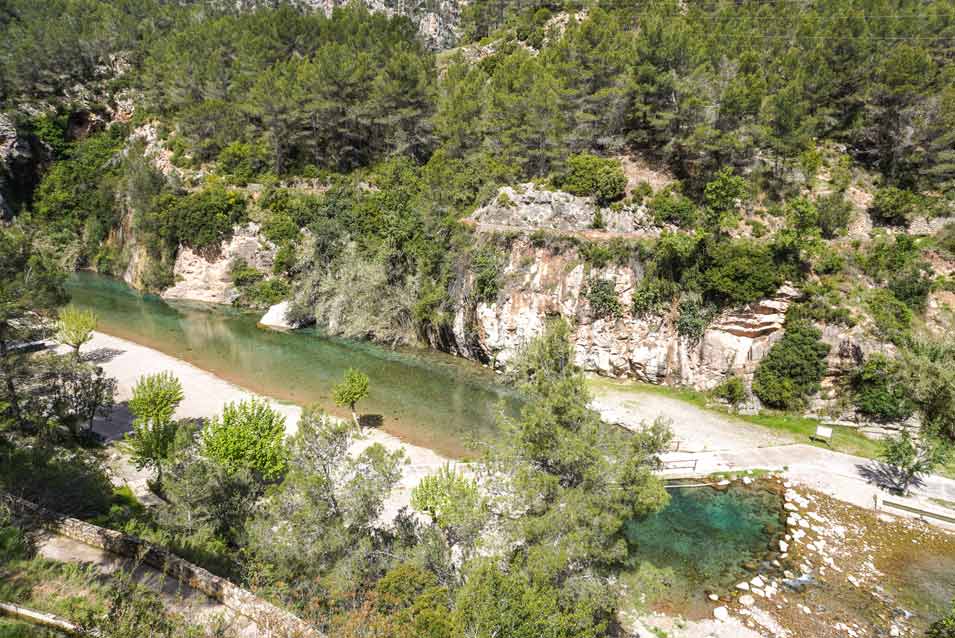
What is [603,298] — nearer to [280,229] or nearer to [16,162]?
[280,229]

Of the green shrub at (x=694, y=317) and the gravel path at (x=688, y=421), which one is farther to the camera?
the green shrub at (x=694, y=317)

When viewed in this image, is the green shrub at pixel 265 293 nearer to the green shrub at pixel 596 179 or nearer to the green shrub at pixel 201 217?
the green shrub at pixel 201 217

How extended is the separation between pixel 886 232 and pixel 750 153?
10.4 metres

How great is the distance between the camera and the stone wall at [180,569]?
832cm

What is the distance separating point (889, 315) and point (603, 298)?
1509 centimetres

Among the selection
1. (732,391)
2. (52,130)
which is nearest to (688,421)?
(732,391)

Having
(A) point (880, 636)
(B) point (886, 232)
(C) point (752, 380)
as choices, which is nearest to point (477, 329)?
(C) point (752, 380)

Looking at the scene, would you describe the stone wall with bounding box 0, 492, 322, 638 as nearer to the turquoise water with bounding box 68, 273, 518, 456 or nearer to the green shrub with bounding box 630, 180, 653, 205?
the turquoise water with bounding box 68, 273, 518, 456

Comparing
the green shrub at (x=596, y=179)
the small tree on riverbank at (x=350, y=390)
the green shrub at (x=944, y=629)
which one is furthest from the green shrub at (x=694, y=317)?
the small tree on riverbank at (x=350, y=390)

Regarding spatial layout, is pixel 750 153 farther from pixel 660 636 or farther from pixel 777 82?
pixel 660 636

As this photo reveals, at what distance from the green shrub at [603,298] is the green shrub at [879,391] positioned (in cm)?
1295

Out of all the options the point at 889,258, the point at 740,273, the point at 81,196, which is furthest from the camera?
the point at 81,196

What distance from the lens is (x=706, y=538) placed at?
16703 millimetres

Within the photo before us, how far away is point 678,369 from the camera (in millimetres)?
28547
